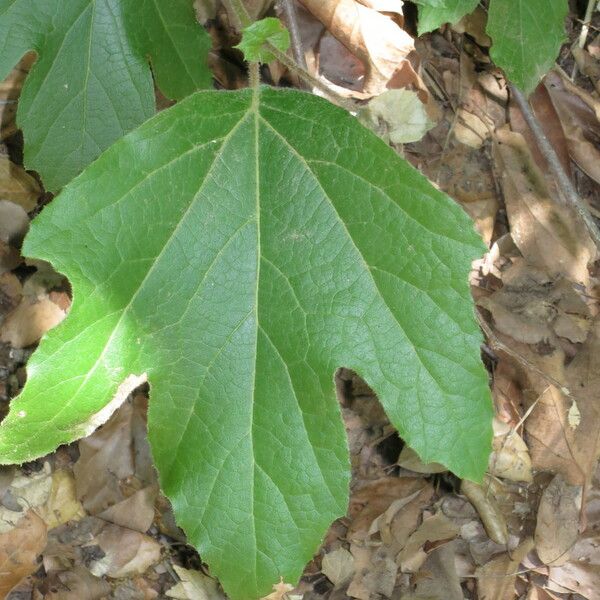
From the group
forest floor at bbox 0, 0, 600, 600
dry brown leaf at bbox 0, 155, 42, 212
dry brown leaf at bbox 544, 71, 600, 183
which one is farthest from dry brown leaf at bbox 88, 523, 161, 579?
dry brown leaf at bbox 544, 71, 600, 183

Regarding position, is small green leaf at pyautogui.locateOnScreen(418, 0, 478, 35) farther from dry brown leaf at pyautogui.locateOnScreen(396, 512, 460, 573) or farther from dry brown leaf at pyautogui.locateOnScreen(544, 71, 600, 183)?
dry brown leaf at pyautogui.locateOnScreen(396, 512, 460, 573)

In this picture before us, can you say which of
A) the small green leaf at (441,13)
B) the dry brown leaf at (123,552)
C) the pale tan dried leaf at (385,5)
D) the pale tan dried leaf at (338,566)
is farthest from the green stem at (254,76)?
the pale tan dried leaf at (338,566)

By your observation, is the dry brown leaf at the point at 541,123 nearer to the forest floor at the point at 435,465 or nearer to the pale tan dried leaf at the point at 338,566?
the forest floor at the point at 435,465

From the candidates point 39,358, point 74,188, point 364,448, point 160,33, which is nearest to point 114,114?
point 160,33

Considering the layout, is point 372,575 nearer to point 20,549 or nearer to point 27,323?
point 20,549

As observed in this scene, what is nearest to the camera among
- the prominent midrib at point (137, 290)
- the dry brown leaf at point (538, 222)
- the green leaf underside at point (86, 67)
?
the prominent midrib at point (137, 290)

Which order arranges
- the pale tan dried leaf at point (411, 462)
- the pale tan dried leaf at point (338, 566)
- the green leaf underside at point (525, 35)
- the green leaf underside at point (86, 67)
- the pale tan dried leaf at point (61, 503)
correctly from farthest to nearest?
the pale tan dried leaf at point (411, 462) < the pale tan dried leaf at point (338, 566) < the pale tan dried leaf at point (61, 503) < the green leaf underside at point (525, 35) < the green leaf underside at point (86, 67)

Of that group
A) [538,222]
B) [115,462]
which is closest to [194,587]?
[115,462]
